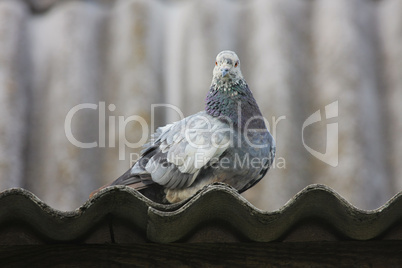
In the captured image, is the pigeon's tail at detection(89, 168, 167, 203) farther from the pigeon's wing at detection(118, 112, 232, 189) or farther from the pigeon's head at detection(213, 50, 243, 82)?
the pigeon's head at detection(213, 50, 243, 82)

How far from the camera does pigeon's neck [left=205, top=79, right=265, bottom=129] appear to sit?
153 inches

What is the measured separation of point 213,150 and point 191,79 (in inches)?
47.1

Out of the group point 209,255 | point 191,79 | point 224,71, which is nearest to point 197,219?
point 209,255

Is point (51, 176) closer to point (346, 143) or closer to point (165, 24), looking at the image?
point (165, 24)

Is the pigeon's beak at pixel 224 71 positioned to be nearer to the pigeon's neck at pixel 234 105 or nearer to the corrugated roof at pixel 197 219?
the pigeon's neck at pixel 234 105

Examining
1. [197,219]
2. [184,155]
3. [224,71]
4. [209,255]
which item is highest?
[224,71]

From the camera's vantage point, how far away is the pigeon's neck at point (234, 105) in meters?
3.88

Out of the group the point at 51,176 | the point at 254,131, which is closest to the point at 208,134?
the point at 254,131

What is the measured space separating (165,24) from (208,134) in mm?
1475

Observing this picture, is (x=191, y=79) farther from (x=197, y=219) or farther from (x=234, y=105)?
(x=197, y=219)

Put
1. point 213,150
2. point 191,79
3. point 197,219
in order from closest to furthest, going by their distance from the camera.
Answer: point 197,219 → point 213,150 → point 191,79

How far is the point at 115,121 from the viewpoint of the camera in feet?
15.1

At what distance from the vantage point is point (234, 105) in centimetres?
391

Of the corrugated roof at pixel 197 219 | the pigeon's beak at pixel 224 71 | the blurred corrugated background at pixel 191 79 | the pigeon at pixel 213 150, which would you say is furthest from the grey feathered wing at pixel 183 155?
the corrugated roof at pixel 197 219
